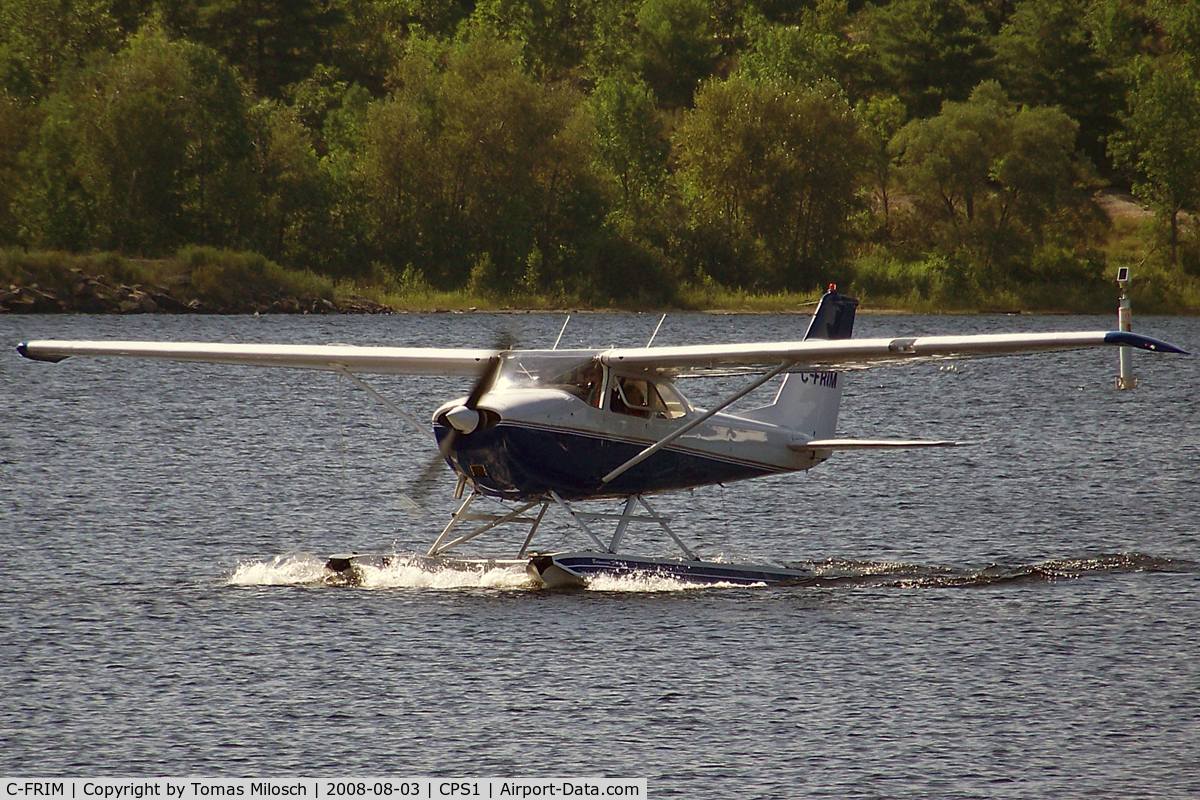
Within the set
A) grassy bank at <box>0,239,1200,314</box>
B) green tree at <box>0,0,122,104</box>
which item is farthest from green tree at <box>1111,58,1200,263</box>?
green tree at <box>0,0,122,104</box>

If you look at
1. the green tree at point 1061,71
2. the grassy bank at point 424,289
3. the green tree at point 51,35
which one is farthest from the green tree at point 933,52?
the green tree at point 51,35

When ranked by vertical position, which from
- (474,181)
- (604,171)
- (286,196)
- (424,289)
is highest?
(604,171)

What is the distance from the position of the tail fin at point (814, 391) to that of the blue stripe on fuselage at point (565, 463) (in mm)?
1354

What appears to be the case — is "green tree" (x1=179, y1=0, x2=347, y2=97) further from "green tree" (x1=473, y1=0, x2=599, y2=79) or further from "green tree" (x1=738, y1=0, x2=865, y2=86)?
"green tree" (x1=738, y1=0, x2=865, y2=86)

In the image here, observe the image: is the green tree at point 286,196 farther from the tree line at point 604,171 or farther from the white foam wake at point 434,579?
Answer: the white foam wake at point 434,579

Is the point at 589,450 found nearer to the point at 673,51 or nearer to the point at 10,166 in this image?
the point at 10,166

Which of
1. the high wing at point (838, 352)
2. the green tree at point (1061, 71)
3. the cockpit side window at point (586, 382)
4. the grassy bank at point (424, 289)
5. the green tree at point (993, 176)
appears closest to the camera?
the high wing at point (838, 352)

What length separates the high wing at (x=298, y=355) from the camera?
14.3 meters

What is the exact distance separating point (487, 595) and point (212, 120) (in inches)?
2124

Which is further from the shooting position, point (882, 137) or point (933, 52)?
point (933, 52)

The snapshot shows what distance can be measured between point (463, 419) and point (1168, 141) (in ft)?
205

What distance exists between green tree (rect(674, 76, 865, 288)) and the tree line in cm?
10

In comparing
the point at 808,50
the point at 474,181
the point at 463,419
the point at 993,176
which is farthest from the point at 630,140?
the point at 463,419

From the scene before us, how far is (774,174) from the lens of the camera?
6556 cm
